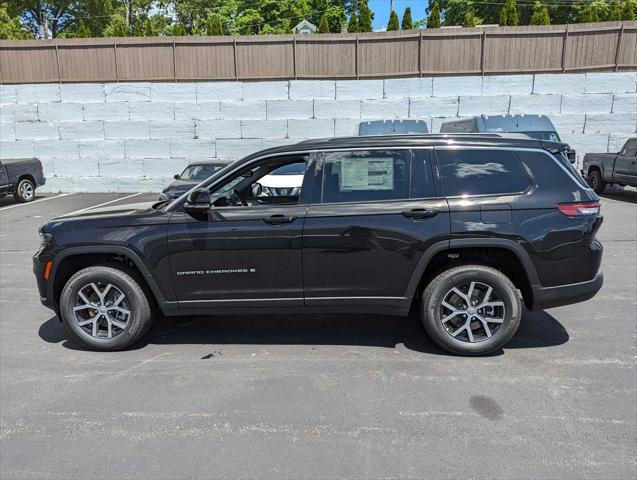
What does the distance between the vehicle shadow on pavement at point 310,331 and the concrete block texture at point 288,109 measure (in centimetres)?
1268

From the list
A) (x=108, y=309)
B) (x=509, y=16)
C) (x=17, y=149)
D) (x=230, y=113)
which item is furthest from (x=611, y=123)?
(x=17, y=149)

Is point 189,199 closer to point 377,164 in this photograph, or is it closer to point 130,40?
point 377,164

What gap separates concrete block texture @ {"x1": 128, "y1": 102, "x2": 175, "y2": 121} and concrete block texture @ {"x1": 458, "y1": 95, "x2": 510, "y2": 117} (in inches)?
399

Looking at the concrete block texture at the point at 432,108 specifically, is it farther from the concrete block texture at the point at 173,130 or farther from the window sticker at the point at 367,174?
the window sticker at the point at 367,174

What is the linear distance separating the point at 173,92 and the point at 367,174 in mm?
15012

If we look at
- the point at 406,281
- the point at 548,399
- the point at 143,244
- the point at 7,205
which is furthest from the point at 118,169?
the point at 548,399

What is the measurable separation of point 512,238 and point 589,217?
67 cm

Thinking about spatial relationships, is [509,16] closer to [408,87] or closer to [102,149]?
[408,87]

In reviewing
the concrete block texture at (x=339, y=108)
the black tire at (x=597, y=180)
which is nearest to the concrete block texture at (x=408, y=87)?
the concrete block texture at (x=339, y=108)

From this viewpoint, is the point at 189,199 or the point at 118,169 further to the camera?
the point at 118,169

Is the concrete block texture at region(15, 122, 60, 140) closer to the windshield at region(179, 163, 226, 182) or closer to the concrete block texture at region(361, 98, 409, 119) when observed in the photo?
the windshield at region(179, 163, 226, 182)

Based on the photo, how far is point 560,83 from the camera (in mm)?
16156

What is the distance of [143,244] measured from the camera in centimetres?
408

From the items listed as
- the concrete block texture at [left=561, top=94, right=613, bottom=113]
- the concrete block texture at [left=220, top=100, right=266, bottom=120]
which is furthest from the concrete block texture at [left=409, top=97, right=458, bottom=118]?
the concrete block texture at [left=220, top=100, right=266, bottom=120]
